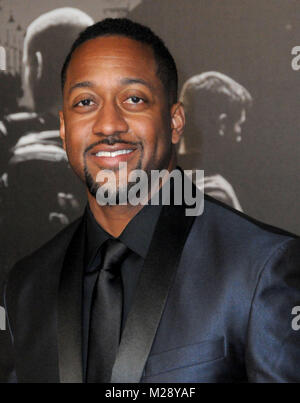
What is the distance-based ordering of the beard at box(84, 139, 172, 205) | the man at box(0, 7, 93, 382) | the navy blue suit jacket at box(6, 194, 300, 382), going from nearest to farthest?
the navy blue suit jacket at box(6, 194, 300, 382) → the beard at box(84, 139, 172, 205) → the man at box(0, 7, 93, 382)

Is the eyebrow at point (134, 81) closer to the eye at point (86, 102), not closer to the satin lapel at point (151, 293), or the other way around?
the eye at point (86, 102)

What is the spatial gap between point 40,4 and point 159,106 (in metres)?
1.12

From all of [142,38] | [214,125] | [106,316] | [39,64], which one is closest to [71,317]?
[106,316]

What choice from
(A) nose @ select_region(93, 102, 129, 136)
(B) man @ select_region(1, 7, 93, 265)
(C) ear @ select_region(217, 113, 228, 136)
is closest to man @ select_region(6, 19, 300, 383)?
(A) nose @ select_region(93, 102, 129, 136)

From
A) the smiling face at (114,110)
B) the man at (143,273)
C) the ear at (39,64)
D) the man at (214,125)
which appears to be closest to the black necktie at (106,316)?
the man at (143,273)

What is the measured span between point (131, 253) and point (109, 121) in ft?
0.93

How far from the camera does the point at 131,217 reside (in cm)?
133

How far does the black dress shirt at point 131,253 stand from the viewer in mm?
1276

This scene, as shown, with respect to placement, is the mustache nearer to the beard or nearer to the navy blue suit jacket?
the beard

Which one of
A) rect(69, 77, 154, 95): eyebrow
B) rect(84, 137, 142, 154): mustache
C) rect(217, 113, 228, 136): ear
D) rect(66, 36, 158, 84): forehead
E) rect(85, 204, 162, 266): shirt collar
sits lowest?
rect(85, 204, 162, 266): shirt collar

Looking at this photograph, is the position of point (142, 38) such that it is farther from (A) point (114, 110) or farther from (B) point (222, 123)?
(B) point (222, 123)

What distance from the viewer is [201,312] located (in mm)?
1207

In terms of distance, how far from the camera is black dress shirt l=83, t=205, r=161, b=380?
4.19ft
